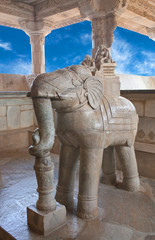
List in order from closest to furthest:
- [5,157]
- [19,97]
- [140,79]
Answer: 1. [5,157]
2. [19,97]
3. [140,79]

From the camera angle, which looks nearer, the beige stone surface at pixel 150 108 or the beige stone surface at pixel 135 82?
the beige stone surface at pixel 150 108

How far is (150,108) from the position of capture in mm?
2652

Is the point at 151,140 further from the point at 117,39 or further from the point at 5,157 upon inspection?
the point at 117,39

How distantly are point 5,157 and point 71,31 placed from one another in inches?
743

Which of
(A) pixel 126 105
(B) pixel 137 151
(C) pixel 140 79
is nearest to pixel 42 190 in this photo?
(A) pixel 126 105

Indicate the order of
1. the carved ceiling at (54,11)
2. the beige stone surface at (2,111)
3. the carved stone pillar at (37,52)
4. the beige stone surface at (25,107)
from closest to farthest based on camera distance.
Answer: the beige stone surface at (2,111), the beige stone surface at (25,107), the carved ceiling at (54,11), the carved stone pillar at (37,52)

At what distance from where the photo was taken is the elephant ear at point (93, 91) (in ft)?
5.18

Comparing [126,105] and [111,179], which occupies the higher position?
[126,105]

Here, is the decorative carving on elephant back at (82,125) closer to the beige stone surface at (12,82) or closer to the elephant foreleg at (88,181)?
the elephant foreleg at (88,181)

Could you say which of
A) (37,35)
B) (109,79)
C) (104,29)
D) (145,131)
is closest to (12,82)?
(37,35)

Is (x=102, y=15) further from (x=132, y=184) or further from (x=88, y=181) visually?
(x=88, y=181)

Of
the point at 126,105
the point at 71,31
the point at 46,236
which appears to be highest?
the point at 71,31

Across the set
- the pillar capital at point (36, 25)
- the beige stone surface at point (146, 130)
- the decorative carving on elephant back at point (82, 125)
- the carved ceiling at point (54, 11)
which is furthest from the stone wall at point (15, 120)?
the pillar capital at point (36, 25)

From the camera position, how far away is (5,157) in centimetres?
348
